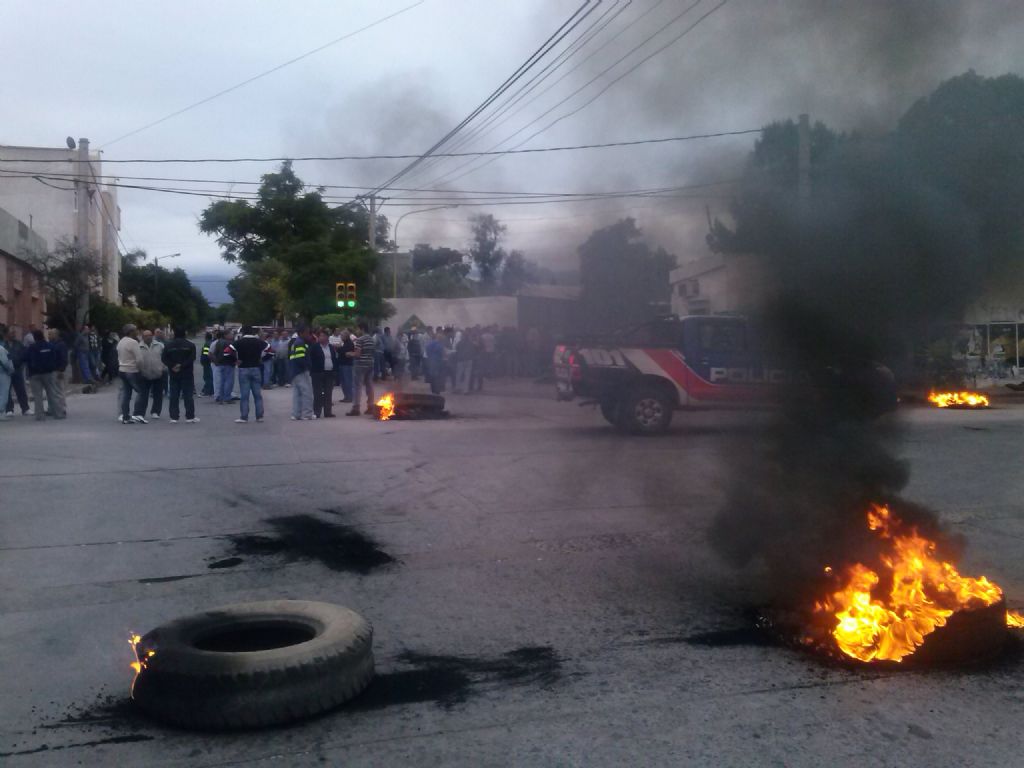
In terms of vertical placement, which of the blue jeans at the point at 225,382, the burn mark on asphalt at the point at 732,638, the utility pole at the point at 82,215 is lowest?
the burn mark on asphalt at the point at 732,638

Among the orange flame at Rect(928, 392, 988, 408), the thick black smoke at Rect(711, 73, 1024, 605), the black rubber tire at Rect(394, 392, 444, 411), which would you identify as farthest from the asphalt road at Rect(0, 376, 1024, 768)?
the orange flame at Rect(928, 392, 988, 408)

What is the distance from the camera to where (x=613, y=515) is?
27.7 feet

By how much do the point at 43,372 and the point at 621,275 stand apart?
36.5ft

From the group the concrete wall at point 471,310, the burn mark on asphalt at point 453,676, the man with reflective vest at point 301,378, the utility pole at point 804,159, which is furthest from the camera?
the man with reflective vest at point 301,378

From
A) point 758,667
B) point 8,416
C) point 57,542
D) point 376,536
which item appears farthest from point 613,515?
point 8,416

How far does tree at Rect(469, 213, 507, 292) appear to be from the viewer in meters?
8.45

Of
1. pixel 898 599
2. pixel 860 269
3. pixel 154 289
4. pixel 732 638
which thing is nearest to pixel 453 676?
pixel 732 638

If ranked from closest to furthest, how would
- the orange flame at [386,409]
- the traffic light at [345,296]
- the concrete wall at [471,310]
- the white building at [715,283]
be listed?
the white building at [715,283], the concrete wall at [471,310], the orange flame at [386,409], the traffic light at [345,296]

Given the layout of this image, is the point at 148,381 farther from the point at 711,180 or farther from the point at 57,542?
the point at 711,180

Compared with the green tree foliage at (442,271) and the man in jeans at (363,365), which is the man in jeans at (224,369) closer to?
the man in jeans at (363,365)

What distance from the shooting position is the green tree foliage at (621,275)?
25.4 ft

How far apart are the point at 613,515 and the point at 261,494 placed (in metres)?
3.46

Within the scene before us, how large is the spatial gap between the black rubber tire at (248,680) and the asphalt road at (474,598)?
88 millimetres

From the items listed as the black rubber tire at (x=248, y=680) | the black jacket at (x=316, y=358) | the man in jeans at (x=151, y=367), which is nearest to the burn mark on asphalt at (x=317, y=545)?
the black rubber tire at (x=248, y=680)
